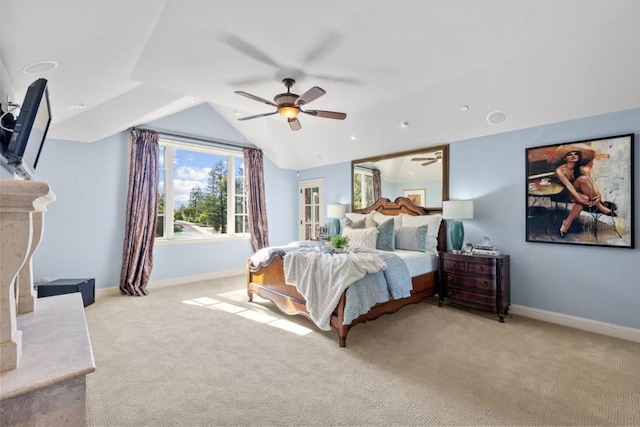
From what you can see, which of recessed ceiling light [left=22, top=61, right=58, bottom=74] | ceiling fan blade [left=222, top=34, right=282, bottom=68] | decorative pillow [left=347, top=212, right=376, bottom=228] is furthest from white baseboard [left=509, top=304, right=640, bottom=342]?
recessed ceiling light [left=22, top=61, right=58, bottom=74]

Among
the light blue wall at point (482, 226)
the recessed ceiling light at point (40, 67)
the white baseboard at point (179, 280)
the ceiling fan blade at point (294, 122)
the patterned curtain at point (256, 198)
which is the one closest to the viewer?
the recessed ceiling light at point (40, 67)

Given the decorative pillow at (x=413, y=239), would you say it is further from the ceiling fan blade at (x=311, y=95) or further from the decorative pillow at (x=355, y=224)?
the ceiling fan blade at (x=311, y=95)

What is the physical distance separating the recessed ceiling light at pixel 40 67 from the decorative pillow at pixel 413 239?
407cm

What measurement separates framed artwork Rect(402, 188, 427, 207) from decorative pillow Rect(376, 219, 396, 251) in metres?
0.74

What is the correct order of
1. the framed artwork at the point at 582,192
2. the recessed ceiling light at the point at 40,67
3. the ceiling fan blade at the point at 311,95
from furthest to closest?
the framed artwork at the point at 582,192 → the ceiling fan blade at the point at 311,95 → the recessed ceiling light at the point at 40,67

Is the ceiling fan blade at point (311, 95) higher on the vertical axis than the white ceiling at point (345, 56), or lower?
lower

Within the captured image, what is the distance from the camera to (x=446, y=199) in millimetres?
4449

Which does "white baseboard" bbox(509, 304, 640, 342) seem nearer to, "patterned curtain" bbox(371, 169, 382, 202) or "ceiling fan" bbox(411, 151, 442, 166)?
"ceiling fan" bbox(411, 151, 442, 166)

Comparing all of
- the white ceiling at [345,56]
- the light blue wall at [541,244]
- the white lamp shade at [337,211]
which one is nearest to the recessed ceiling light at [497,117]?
the white ceiling at [345,56]

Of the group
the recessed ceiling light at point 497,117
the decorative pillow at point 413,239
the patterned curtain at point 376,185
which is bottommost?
the decorative pillow at point 413,239

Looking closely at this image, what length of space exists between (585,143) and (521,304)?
203cm

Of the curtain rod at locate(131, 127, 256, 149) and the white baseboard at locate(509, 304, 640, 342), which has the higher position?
the curtain rod at locate(131, 127, 256, 149)

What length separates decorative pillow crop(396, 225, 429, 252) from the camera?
4.22 meters

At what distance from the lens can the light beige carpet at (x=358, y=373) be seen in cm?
192
